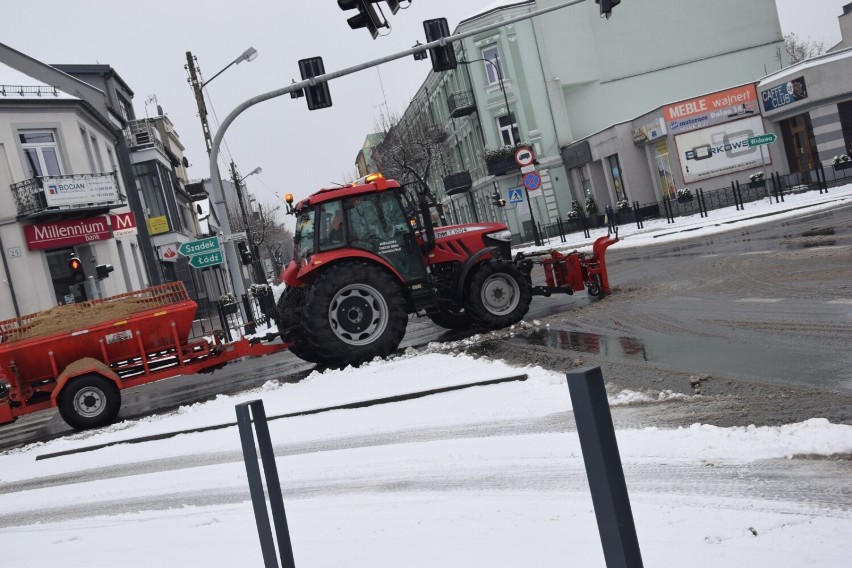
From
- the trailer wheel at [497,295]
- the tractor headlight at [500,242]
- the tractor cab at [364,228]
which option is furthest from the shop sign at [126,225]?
the trailer wheel at [497,295]

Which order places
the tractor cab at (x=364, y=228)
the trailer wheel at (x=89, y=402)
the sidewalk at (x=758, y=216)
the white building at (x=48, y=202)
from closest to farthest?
the trailer wheel at (x=89, y=402) → the tractor cab at (x=364, y=228) → the sidewalk at (x=758, y=216) → the white building at (x=48, y=202)

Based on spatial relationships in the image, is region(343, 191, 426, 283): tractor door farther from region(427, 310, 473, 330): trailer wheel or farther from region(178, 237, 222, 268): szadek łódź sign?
region(178, 237, 222, 268): szadek łódź sign

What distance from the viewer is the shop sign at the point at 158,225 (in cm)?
4419

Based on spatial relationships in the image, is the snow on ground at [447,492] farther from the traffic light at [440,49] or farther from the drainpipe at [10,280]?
the drainpipe at [10,280]

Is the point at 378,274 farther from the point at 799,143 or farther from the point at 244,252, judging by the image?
the point at 799,143

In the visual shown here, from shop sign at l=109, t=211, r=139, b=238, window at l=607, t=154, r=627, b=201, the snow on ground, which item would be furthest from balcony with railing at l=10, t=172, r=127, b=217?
Result: window at l=607, t=154, r=627, b=201

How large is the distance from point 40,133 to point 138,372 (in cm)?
1899

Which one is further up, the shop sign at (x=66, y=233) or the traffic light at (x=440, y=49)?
the traffic light at (x=440, y=49)

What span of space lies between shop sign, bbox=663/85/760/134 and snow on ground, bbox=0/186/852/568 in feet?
101

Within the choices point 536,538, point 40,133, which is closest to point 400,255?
point 536,538

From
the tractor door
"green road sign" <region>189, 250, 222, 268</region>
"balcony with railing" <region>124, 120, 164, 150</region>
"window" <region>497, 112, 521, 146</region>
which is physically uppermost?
"balcony with railing" <region>124, 120, 164, 150</region>

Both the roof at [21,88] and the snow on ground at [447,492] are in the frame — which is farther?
the roof at [21,88]

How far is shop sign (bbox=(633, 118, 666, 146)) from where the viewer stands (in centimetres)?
3791

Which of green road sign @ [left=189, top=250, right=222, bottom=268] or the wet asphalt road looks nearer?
the wet asphalt road
